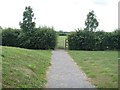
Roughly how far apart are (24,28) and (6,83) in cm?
2859

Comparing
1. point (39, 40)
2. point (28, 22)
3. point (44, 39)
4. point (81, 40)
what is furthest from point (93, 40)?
point (28, 22)

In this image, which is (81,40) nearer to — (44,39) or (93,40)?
(93,40)

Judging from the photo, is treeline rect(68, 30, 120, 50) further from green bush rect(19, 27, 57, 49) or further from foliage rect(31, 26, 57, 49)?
green bush rect(19, 27, 57, 49)

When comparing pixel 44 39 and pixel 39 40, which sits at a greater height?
pixel 44 39

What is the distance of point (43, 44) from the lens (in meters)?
37.6

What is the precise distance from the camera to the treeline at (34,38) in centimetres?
3762

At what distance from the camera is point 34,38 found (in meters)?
37.7

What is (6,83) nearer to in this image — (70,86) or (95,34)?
(70,86)

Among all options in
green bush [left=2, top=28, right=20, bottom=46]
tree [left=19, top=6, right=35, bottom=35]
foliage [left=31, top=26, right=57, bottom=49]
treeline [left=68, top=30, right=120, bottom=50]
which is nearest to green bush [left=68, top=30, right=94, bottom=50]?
treeline [left=68, top=30, right=120, bottom=50]

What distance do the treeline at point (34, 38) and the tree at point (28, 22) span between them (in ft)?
1.58

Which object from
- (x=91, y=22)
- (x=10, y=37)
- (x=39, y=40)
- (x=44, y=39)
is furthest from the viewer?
(x=91, y=22)

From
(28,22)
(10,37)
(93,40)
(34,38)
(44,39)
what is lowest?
(93,40)

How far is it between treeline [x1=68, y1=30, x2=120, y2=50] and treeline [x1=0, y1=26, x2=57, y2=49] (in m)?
2.15

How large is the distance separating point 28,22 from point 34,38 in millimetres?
3002
